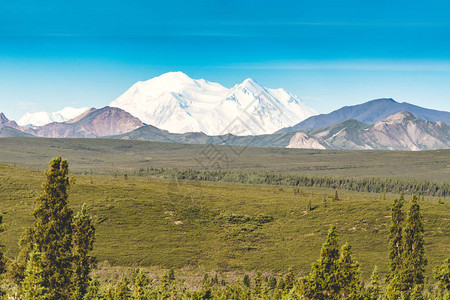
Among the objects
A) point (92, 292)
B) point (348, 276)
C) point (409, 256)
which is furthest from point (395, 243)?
point (92, 292)

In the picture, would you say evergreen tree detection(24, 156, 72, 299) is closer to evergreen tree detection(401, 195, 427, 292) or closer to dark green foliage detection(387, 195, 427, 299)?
dark green foliage detection(387, 195, 427, 299)

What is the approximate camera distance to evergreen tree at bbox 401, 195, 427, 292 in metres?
48.6

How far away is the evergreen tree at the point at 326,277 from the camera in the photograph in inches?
1049

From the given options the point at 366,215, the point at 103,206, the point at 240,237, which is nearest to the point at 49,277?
the point at 240,237

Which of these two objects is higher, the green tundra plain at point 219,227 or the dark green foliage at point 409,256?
the dark green foliage at point 409,256

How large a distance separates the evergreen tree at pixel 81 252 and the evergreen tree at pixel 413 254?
3319cm

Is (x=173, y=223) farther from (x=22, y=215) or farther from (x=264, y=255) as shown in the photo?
(x=22, y=215)

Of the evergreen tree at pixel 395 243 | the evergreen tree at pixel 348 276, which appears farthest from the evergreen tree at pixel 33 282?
the evergreen tree at pixel 395 243

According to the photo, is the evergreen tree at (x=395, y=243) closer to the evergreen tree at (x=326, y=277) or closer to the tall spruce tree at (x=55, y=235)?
the evergreen tree at (x=326, y=277)

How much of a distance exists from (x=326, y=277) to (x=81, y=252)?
19.4 m

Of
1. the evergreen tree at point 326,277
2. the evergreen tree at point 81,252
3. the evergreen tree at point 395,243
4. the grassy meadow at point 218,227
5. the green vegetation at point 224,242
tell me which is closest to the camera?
the evergreen tree at point 326,277

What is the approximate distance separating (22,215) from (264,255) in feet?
169

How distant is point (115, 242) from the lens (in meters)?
88.9

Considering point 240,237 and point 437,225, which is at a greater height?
point 437,225
